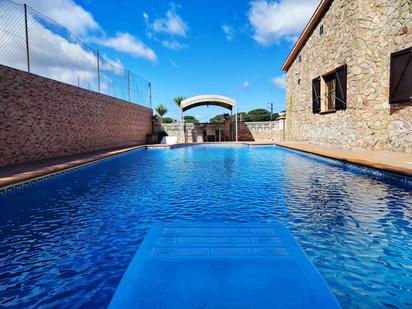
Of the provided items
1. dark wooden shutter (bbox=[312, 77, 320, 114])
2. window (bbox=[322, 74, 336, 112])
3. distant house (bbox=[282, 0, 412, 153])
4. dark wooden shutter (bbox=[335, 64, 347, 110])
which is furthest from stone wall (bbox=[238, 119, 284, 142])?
dark wooden shutter (bbox=[335, 64, 347, 110])

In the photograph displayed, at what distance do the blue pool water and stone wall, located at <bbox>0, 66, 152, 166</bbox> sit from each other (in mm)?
2575

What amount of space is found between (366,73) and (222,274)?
968cm

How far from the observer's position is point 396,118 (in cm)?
872

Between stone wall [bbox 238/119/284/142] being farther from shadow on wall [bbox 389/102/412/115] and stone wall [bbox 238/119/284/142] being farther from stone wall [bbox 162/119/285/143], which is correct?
shadow on wall [bbox 389/102/412/115]

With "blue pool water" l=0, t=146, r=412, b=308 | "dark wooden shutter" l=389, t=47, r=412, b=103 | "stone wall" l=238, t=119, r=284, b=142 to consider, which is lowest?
"blue pool water" l=0, t=146, r=412, b=308

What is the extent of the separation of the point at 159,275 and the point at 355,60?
32.9 feet

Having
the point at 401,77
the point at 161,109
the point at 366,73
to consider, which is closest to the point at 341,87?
the point at 366,73

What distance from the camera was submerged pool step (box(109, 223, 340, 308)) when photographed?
5.28 ft

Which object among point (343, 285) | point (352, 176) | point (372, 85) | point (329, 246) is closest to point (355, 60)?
point (372, 85)

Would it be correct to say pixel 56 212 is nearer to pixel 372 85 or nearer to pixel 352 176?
pixel 352 176

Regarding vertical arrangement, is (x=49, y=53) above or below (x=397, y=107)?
above

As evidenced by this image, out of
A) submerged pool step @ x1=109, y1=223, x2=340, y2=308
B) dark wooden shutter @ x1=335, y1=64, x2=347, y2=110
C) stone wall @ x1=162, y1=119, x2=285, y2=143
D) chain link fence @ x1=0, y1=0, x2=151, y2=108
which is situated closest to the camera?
submerged pool step @ x1=109, y1=223, x2=340, y2=308

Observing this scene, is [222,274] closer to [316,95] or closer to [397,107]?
[397,107]

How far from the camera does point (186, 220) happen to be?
3.56 m
